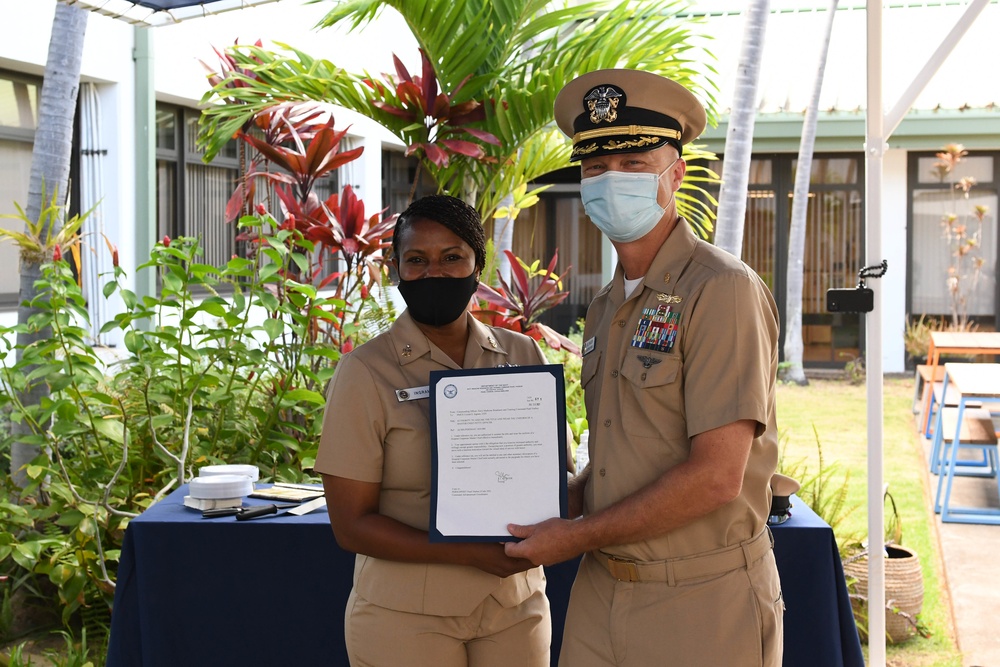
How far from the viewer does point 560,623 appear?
3.26 meters

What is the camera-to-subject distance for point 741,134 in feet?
22.0

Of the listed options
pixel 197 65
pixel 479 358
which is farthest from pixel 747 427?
pixel 197 65

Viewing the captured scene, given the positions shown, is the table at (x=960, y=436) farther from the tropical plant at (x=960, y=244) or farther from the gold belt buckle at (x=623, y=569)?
the tropical plant at (x=960, y=244)

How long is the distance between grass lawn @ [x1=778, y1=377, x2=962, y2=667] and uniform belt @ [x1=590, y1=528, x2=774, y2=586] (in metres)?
3.23

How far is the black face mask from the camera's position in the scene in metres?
2.17

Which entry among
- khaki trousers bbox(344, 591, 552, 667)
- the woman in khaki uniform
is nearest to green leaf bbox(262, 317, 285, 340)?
the woman in khaki uniform

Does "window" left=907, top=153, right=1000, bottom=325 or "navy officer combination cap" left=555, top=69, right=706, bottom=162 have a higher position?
"window" left=907, top=153, right=1000, bottom=325

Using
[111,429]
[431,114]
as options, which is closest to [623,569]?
[431,114]

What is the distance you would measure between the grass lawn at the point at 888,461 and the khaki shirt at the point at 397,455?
10.8 ft

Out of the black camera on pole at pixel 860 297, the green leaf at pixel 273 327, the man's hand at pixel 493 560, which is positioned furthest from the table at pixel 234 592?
the man's hand at pixel 493 560

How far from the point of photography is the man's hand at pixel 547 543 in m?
1.90

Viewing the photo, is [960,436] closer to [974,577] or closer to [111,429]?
[974,577]

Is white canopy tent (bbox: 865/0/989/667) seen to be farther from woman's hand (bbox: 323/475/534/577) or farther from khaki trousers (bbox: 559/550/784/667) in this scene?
woman's hand (bbox: 323/475/534/577)

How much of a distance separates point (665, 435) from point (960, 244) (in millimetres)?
13876
